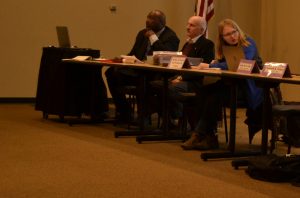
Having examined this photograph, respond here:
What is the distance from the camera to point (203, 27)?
546 centimetres

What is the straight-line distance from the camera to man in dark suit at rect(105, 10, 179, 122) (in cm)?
607

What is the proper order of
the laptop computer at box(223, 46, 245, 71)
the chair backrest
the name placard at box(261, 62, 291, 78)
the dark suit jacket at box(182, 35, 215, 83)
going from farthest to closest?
the dark suit jacket at box(182, 35, 215, 83)
the chair backrest
the laptop computer at box(223, 46, 245, 71)
the name placard at box(261, 62, 291, 78)

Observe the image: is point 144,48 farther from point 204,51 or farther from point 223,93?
point 223,93

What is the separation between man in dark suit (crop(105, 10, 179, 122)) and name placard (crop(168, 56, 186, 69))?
101cm

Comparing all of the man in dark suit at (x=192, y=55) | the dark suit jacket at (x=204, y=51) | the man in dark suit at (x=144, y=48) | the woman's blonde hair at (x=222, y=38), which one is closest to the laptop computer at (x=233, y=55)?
the woman's blonde hair at (x=222, y=38)

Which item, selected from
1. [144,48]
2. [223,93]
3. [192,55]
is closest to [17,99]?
[144,48]

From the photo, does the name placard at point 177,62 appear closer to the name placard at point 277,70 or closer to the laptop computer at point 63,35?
the name placard at point 277,70

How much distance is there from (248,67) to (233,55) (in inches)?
10.1

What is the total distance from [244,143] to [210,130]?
0.63 meters

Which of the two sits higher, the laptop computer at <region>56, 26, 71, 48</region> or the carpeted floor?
the laptop computer at <region>56, 26, 71, 48</region>

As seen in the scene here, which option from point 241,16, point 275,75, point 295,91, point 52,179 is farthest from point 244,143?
point 241,16

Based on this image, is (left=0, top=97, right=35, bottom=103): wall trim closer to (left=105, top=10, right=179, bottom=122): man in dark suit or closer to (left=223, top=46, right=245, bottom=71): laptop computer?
(left=105, top=10, right=179, bottom=122): man in dark suit

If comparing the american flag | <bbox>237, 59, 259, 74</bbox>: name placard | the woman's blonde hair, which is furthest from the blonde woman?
Result: the american flag

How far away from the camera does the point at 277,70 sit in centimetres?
389
